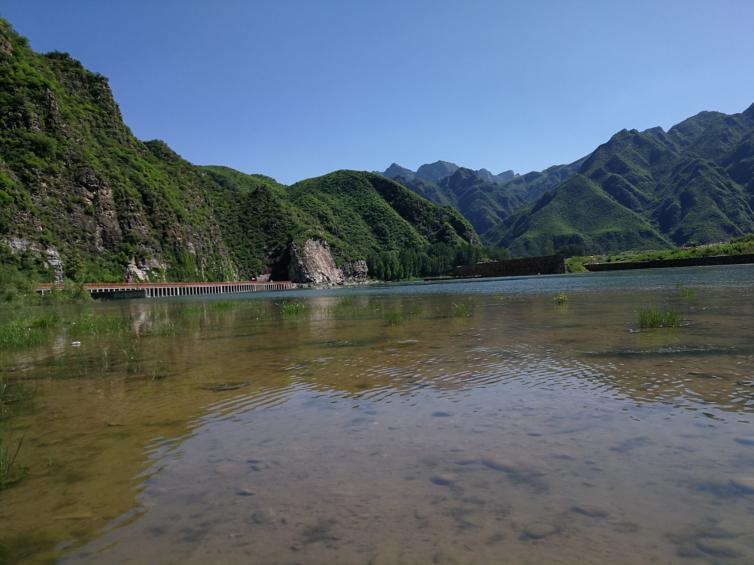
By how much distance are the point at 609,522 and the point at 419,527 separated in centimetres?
166

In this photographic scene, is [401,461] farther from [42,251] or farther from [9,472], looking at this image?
[42,251]

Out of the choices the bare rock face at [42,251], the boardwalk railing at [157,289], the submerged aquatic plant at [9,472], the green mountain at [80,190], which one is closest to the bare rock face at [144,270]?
the green mountain at [80,190]

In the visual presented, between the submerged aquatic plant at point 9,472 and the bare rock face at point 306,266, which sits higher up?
the bare rock face at point 306,266

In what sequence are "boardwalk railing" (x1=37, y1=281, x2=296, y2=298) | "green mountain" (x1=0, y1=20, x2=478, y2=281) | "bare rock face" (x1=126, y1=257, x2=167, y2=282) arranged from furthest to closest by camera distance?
"bare rock face" (x1=126, y1=257, x2=167, y2=282)
"boardwalk railing" (x1=37, y1=281, x2=296, y2=298)
"green mountain" (x1=0, y1=20, x2=478, y2=281)

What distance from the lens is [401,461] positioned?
588 cm

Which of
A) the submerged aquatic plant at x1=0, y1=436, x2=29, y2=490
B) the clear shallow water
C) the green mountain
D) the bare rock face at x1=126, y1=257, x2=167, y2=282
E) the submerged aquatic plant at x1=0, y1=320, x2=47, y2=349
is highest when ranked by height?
the green mountain

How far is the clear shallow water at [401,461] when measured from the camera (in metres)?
4.04

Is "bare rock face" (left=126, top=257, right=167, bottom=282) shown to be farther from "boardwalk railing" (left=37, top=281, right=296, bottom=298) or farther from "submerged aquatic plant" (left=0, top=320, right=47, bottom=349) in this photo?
"submerged aquatic plant" (left=0, top=320, right=47, bottom=349)

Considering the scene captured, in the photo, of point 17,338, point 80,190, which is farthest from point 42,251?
point 17,338

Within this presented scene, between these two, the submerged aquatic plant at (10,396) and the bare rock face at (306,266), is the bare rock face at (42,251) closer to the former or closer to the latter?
the submerged aquatic plant at (10,396)

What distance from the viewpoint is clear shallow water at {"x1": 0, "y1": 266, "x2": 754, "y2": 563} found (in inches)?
159

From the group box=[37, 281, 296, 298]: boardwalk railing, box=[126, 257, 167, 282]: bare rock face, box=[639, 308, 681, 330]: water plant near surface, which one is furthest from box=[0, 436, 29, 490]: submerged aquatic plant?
box=[126, 257, 167, 282]: bare rock face

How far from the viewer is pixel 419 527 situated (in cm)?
424

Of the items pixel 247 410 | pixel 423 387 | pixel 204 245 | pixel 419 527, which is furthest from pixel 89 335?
pixel 204 245
